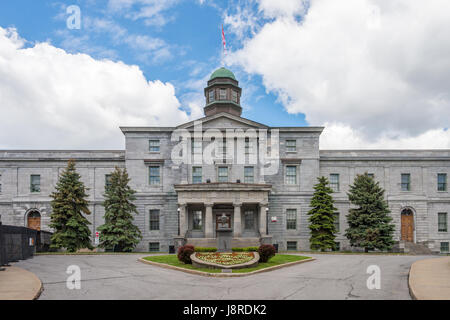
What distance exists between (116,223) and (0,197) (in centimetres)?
1628

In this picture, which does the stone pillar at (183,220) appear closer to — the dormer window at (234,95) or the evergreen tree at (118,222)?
the evergreen tree at (118,222)


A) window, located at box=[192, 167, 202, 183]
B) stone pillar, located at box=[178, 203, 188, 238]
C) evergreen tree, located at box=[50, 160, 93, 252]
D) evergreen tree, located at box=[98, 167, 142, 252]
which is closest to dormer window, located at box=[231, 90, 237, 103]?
window, located at box=[192, 167, 202, 183]

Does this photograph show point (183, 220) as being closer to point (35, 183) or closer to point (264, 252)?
point (264, 252)

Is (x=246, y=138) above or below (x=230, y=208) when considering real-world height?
above

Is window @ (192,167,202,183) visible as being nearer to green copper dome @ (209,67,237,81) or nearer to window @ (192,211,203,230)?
window @ (192,211,203,230)

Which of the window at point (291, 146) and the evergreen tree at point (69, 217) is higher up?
the window at point (291, 146)

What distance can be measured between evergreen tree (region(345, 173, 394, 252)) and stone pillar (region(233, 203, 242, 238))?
10.4m

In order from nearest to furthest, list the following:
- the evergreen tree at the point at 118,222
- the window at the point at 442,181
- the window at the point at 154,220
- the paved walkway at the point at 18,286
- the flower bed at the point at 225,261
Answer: the paved walkway at the point at 18,286 < the flower bed at the point at 225,261 < the evergreen tree at the point at 118,222 < the window at the point at 154,220 < the window at the point at 442,181

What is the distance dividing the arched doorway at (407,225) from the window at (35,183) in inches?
1591

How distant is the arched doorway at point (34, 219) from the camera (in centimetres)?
4028

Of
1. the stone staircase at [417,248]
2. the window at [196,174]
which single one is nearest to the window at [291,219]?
the window at [196,174]

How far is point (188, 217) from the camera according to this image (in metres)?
38.2
